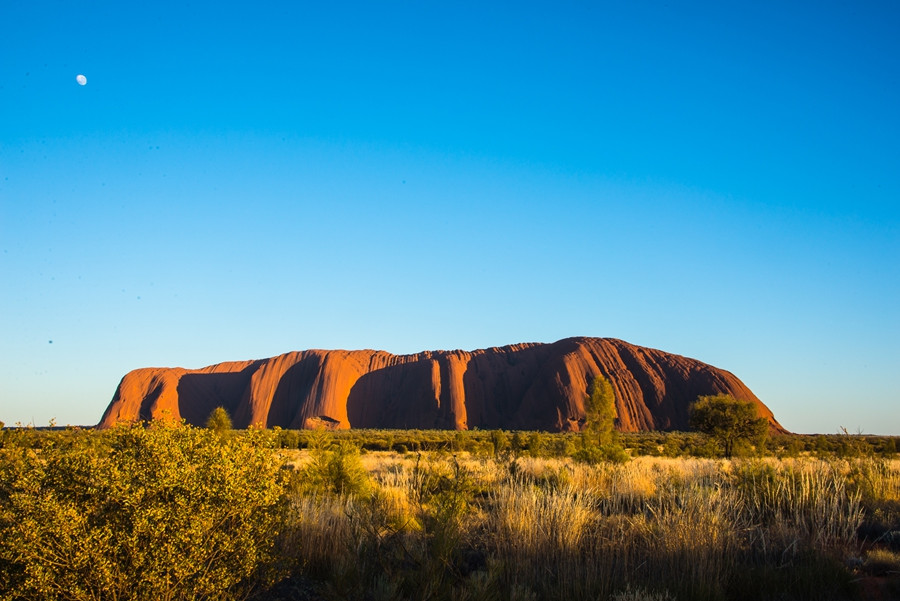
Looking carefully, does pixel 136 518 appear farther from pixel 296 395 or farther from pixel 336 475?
pixel 296 395

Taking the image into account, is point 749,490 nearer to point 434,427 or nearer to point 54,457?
point 54,457

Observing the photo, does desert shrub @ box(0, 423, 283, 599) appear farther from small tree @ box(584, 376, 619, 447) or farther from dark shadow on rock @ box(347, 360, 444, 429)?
dark shadow on rock @ box(347, 360, 444, 429)

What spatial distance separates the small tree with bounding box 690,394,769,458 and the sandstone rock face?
5081cm

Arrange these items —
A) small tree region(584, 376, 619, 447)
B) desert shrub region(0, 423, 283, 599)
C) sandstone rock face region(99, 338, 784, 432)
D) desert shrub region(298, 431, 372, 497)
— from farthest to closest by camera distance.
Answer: sandstone rock face region(99, 338, 784, 432)
small tree region(584, 376, 619, 447)
desert shrub region(298, 431, 372, 497)
desert shrub region(0, 423, 283, 599)

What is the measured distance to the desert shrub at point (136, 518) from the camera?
11.8ft

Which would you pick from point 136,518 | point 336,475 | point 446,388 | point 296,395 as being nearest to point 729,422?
point 336,475

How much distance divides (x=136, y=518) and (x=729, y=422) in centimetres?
3645

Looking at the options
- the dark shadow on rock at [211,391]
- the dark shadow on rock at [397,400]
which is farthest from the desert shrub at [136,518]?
the dark shadow on rock at [211,391]

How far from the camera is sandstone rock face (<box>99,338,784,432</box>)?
90.1 m

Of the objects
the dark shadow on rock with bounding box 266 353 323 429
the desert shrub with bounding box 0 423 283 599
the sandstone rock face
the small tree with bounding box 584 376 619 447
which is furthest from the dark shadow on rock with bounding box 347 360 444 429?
the desert shrub with bounding box 0 423 283 599

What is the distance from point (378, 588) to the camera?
15.1 ft

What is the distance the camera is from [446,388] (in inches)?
3925

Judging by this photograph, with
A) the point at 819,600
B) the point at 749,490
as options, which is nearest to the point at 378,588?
the point at 819,600

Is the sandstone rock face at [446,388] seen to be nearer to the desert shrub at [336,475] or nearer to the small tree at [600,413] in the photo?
the small tree at [600,413]
